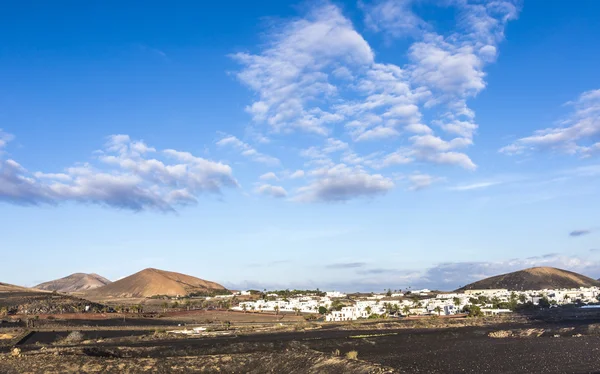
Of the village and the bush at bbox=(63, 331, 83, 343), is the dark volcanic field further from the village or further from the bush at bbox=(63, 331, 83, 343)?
the village

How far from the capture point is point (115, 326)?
105250 millimetres

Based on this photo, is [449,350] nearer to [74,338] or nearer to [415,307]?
[74,338]

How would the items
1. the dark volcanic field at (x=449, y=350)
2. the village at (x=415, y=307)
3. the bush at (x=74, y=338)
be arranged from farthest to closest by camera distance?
the village at (x=415, y=307) < the bush at (x=74, y=338) < the dark volcanic field at (x=449, y=350)

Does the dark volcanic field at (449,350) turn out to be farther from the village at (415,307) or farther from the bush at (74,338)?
the village at (415,307)

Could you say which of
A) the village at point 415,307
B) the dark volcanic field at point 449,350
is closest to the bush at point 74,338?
the dark volcanic field at point 449,350

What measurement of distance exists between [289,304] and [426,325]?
247 feet

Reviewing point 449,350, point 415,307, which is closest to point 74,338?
point 449,350

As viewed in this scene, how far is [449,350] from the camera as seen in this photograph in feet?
184

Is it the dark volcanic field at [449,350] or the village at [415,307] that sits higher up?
the village at [415,307]

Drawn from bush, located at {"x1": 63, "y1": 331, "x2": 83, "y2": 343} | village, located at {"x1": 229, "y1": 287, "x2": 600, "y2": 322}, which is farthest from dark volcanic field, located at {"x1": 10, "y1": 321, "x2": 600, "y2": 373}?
village, located at {"x1": 229, "y1": 287, "x2": 600, "y2": 322}

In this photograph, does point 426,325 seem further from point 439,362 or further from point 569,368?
point 569,368

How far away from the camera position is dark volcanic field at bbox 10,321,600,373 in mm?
41938

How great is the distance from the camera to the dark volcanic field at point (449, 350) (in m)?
41.9

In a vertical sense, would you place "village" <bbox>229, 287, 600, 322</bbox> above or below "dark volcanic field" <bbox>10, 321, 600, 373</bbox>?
above
